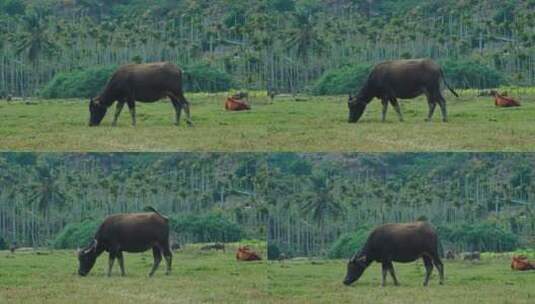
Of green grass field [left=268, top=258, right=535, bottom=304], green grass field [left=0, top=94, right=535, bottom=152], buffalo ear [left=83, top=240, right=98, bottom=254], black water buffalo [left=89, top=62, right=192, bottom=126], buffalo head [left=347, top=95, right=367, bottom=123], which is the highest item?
black water buffalo [left=89, top=62, right=192, bottom=126]

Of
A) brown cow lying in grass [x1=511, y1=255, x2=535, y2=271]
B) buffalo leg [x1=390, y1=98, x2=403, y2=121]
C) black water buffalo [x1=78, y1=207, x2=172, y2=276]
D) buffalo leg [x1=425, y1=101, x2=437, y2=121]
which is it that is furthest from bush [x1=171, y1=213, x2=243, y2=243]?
brown cow lying in grass [x1=511, y1=255, x2=535, y2=271]

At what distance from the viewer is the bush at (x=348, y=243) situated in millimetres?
19062

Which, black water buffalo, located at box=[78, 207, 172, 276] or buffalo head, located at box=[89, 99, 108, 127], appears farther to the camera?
buffalo head, located at box=[89, 99, 108, 127]

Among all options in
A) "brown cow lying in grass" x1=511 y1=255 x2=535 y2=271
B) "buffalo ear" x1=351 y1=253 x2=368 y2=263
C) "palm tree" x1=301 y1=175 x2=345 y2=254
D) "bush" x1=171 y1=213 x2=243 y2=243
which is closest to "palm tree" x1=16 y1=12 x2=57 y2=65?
"bush" x1=171 y1=213 x2=243 y2=243

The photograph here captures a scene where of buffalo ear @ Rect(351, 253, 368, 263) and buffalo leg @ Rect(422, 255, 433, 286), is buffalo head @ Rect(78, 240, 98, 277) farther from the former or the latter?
buffalo leg @ Rect(422, 255, 433, 286)

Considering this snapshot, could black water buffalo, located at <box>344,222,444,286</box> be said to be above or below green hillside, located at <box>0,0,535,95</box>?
below

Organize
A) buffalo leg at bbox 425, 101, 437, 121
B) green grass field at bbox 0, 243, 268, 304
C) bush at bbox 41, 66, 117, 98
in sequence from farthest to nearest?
bush at bbox 41, 66, 117, 98 → buffalo leg at bbox 425, 101, 437, 121 → green grass field at bbox 0, 243, 268, 304

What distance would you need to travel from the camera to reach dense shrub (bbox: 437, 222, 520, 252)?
1902cm

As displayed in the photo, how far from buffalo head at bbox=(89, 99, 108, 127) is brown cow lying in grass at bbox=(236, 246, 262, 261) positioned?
6.99 feet

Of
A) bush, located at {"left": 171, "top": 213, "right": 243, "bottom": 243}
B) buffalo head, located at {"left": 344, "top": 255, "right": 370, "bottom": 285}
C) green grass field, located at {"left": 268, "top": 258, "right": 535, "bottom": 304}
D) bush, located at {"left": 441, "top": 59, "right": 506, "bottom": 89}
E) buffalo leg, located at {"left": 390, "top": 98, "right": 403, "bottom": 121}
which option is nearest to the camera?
green grass field, located at {"left": 268, "top": 258, "right": 535, "bottom": 304}

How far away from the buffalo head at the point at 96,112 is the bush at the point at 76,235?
1.11 m

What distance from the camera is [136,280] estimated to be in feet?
61.5

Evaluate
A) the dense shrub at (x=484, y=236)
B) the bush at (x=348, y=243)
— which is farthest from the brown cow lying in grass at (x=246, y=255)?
the dense shrub at (x=484, y=236)

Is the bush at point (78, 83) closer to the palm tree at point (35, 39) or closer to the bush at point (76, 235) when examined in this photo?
the palm tree at point (35, 39)
